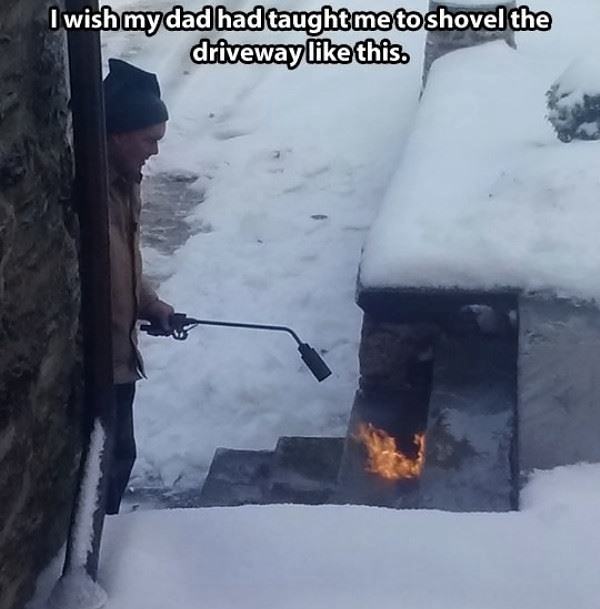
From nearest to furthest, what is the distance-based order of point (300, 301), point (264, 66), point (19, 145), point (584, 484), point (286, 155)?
point (19, 145)
point (584, 484)
point (300, 301)
point (286, 155)
point (264, 66)

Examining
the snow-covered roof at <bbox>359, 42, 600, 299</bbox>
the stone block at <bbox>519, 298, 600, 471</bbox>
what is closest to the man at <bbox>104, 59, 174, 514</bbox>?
the snow-covered roof at <bbox>359, 42, 600, 299</bbox>

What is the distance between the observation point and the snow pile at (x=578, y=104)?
531cm

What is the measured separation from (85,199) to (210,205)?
16.3 feet

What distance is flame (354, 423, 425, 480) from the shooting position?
410 cm

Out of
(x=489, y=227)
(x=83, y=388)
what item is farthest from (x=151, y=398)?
(x=83, y=388)

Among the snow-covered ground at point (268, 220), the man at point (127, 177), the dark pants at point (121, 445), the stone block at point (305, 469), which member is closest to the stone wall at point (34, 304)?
the man at point (127, 177)

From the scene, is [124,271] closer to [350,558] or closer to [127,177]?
[127,177]

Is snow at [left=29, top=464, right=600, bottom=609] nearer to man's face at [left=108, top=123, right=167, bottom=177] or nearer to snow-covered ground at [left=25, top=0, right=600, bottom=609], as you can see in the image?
snow-covered ground at [left=25, top=0, right=600, bottom=609]

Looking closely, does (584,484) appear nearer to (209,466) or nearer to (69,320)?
(69,320)

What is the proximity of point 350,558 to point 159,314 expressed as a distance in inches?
59.5

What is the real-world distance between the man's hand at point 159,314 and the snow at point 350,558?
3.82ft

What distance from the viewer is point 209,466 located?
16.3ft

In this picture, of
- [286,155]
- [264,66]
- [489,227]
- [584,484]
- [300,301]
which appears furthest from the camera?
[264,66]

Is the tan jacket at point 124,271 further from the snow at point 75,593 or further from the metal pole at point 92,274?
the snow at point 75,593
